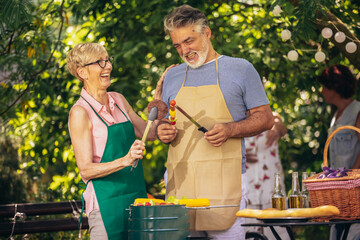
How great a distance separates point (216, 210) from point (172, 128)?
49cm

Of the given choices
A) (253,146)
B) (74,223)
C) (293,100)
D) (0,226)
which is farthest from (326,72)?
(0,226)

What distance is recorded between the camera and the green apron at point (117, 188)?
3.08 meters

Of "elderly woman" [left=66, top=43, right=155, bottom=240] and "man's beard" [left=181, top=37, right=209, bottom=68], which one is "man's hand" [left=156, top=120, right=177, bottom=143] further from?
"man's beard" [left=181, top=37, right=209, bottom=68]

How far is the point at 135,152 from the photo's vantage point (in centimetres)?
291

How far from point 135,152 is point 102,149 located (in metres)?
0.29

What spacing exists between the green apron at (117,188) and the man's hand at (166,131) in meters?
0.18

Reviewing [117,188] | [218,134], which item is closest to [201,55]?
[218,134]

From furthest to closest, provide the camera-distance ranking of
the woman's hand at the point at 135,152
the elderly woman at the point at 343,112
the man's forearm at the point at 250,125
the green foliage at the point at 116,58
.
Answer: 1. the green foliage at the point at 116,58
2. the elderly woman at the point at 343,112
3. the man's forearm at the point at 250,125
4. the woman's hand at the point at 135,152

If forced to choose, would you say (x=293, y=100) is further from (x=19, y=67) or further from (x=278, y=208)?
(x=278, y=208)

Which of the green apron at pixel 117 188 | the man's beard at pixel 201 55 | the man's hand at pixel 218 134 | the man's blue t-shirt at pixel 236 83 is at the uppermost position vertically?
the man's beard at pixel 201 55

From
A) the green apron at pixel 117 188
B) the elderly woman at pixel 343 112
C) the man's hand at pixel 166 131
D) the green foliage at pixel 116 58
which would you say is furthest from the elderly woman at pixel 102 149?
the green foliage at pixel 116 58

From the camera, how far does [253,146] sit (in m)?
5.12

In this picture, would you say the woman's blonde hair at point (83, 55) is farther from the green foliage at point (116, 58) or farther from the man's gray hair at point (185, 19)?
the green foliage at point (116, 58)

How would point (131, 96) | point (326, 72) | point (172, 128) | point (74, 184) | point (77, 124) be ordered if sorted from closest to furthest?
point (77, 124)
point (172, 128)
point (326, 72)
point (131, 96)
point (74, 184)
